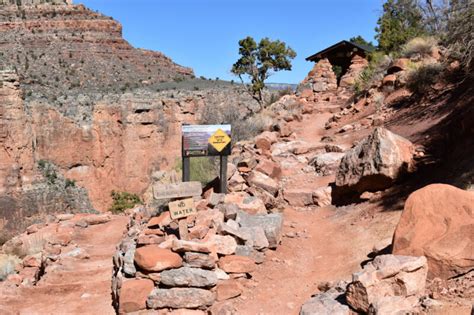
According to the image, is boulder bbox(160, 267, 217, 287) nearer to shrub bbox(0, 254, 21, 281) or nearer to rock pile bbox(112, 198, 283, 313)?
rock pile bbox(112, 198, 283, 313)

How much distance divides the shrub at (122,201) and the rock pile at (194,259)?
63.7ft

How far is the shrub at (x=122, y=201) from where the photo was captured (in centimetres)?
2645

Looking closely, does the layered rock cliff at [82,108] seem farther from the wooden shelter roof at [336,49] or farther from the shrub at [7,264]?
the shrub at [7,264]

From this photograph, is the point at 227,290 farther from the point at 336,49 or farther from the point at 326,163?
the point at 336,49

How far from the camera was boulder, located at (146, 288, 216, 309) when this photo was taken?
233 inches

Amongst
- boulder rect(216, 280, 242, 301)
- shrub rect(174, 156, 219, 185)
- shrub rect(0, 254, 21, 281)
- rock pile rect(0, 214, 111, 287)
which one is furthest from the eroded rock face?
boulder rect(216, 280, 242, 301)

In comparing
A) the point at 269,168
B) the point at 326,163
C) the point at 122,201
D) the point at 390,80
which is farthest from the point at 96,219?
the point at 122,201

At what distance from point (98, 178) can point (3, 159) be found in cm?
609

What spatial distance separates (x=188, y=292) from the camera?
5949 millimetres

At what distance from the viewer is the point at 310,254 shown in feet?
23.9

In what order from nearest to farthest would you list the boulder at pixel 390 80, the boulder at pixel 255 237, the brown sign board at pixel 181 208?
the brown sign board at pixel 181 208 → the boulder at pixel 255 237 → the boulder at pixel 390 80

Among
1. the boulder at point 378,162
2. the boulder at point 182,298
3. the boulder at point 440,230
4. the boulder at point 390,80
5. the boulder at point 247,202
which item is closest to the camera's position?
the boulder at point 440,230

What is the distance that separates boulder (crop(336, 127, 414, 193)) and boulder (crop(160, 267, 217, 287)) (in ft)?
12.1

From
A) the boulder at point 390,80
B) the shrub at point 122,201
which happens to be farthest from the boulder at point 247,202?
the shrub at point 122,201
